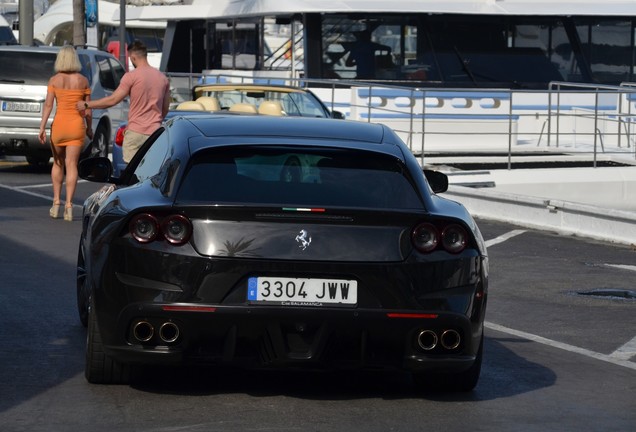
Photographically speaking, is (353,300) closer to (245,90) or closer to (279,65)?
(245,90)

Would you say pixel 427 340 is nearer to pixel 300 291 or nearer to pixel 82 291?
pixel 300 291

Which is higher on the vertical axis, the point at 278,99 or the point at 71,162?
the point at 278,99

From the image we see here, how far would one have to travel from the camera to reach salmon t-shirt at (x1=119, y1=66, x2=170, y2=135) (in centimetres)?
1474

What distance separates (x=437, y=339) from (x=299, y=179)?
1033 millimetres

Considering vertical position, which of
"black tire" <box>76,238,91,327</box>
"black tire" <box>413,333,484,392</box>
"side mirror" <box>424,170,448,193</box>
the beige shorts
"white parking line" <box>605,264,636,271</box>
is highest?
"side mirror" <box>424,170,448,193</box>

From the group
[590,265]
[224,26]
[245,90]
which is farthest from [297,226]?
[224,26]

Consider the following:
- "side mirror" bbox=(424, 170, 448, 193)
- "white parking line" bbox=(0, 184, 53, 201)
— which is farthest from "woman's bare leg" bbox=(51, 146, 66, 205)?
"side mirror" bbox=(424, 170, 448, 193)

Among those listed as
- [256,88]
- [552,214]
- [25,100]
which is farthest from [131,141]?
[25,100]

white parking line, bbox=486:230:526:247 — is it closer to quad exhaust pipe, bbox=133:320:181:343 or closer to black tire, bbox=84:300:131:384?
black tire, bbox=84:300:131:384

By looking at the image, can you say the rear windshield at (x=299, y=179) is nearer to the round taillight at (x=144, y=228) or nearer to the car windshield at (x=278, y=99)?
the round taillight at (x=144, y=228)

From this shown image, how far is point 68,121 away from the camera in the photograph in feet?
49.3

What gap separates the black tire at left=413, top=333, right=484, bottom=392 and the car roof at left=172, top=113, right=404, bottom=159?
3.70 feet

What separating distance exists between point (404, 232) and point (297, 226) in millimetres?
515

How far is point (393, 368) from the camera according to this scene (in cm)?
694
